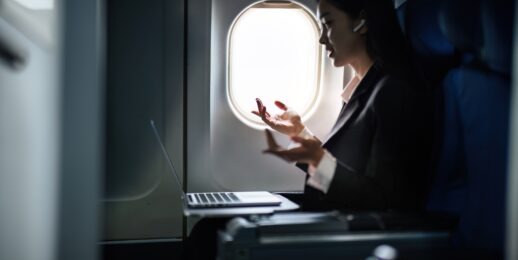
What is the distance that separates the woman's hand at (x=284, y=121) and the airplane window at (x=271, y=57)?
12cm

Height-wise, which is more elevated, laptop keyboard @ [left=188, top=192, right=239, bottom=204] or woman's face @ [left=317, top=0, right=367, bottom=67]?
woman's face @ [left=317, top=0, right=367, bottom=67]

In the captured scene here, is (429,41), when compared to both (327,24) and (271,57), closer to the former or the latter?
(327,24)

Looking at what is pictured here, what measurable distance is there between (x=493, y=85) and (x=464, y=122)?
15 centimetres

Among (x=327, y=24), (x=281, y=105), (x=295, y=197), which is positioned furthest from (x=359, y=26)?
(x=295, y=197)

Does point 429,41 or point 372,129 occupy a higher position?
point 429,41

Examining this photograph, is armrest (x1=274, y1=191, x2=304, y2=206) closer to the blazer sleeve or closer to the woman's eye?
the blazer sleeve

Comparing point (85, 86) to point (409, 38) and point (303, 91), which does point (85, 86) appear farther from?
point (303, 91)

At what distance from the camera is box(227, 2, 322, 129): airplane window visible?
1.90 metres

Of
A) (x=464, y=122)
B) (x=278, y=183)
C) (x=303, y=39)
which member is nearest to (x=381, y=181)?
(x=464, y=122)

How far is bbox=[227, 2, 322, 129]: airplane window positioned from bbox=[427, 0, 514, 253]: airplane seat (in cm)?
70

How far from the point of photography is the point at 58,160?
2.53 feet

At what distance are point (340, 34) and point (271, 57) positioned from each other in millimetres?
446

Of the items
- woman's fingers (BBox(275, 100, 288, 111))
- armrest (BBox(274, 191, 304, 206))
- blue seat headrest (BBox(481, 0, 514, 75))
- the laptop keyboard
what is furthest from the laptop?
blue seat headrest (BBox(481, 0, 514, 75))

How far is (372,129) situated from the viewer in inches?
52.2
